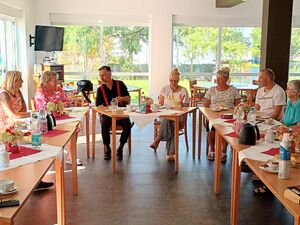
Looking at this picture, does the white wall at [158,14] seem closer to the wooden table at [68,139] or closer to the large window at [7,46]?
the large window at [7,46]

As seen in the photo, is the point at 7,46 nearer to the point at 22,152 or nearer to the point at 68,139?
the point at 68,139

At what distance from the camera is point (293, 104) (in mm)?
4078

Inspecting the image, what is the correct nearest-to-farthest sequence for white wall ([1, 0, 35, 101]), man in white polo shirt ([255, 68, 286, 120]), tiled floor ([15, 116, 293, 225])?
tiled floor ([15, 116, 293, 225]) → man in white polo shirt ([255, 68, 286, 120]) → white wall ([1, 0, 35, 101])

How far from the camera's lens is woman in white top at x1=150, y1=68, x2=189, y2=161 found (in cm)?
519

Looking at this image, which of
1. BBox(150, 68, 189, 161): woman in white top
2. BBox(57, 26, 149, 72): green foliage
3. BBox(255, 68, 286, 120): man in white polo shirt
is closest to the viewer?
BBox(255, 68, 286, 120): man in white polo shirt

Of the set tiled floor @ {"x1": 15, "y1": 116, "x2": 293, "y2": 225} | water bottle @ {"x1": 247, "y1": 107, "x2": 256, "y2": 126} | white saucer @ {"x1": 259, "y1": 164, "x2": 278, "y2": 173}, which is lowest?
tiled floor @ {"x1": 15, "y1": 116, "x2": 293, "y2": 225}

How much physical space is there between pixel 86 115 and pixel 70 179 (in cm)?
87

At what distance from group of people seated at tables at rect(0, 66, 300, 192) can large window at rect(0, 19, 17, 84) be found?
2.96m

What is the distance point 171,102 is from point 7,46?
4.16 metres

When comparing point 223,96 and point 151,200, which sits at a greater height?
point 223,96

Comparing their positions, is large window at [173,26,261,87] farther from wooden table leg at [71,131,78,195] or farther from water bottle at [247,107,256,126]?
wooden table leg at [71,131,78,195]

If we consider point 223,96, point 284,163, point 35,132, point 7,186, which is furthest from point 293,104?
point 7,186

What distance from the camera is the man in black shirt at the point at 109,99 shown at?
17.3 feet

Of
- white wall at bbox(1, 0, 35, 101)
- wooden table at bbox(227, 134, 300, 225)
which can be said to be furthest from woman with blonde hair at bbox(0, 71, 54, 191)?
white wall at bbox(1, 0, 35, 101)
